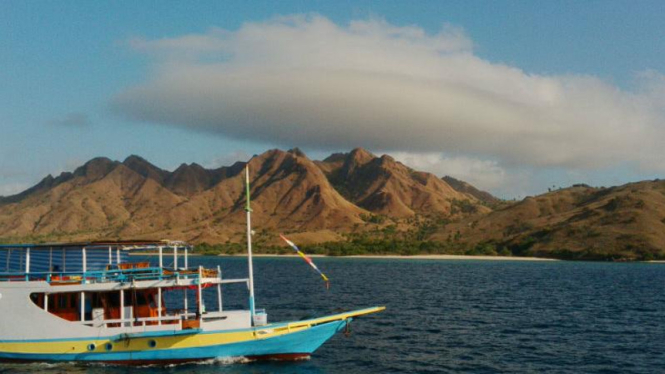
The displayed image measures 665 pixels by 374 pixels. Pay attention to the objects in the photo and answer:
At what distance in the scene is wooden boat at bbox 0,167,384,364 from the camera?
28.7m

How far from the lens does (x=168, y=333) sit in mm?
28500

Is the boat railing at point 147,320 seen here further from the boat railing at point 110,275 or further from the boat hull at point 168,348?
the boat railing at point 110,275

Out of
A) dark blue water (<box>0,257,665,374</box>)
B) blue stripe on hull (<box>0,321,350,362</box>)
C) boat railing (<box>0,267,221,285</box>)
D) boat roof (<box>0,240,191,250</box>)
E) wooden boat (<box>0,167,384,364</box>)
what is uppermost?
boat roof (<box>0,240,191,250</box>)

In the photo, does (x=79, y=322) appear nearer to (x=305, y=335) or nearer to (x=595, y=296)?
(x=305, y=335)

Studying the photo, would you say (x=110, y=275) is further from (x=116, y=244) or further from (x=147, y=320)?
(x=147, y=320)

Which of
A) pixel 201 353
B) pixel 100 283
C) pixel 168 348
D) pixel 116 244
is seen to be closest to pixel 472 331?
pixel 201 353

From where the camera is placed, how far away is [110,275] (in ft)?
103

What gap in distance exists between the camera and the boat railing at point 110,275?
2953cm

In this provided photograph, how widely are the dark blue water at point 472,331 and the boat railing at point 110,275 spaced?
455 cm

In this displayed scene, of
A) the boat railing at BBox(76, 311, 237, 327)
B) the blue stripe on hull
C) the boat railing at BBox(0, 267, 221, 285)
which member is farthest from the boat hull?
the boat railing at BBox(0, 267, 221, 285)

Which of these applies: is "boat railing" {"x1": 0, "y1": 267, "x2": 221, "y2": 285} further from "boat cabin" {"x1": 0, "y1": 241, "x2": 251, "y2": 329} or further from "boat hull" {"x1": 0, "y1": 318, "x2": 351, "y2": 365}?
"boat hull" {"x1": 0, "y1": 318, "x2": 351, "y2": 365}

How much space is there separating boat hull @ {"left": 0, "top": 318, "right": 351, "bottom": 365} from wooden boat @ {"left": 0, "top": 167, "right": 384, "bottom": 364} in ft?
0.17

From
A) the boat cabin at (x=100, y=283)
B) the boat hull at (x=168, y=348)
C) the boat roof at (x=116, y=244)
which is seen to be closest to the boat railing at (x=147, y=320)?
the boat cabin at (x=100, y=283)

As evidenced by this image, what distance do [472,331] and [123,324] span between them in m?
25.5
